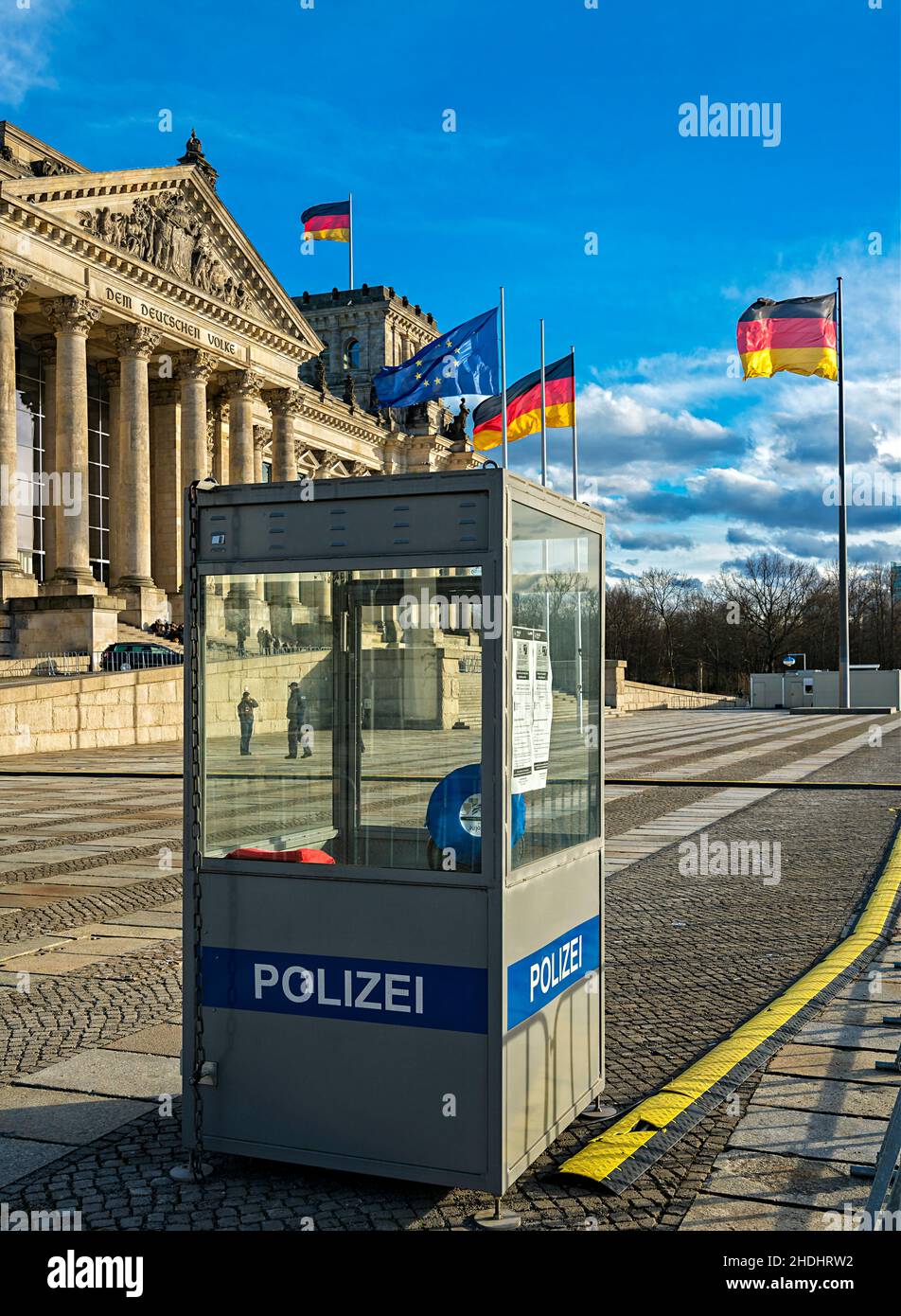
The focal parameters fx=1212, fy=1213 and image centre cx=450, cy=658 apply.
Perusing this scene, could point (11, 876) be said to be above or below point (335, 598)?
below

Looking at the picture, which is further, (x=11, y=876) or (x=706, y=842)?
(x=706, y=842)

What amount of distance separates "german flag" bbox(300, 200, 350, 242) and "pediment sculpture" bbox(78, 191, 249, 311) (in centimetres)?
901

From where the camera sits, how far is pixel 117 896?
10.2m

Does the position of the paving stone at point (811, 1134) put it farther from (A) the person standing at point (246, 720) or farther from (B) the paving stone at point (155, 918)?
(B) the paving stone at point (155, 918)

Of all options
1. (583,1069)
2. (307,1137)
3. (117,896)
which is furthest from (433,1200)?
(117,896)

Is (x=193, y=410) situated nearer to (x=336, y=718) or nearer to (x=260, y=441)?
(x=260, y=441)

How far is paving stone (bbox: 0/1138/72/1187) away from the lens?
4555 millimetres

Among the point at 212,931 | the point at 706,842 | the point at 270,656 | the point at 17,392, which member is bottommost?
the point at 706,842

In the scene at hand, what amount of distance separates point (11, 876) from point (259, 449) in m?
56.1

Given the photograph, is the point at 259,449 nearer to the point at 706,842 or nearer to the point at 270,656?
the point at 706,842

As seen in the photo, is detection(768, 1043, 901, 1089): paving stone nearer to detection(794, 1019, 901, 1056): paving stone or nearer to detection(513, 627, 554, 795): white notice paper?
detection(794, 1019, 901, 1056): paving stone

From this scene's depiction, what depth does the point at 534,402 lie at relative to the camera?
89.8 feet

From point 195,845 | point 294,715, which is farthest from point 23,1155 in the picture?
point 294,715
